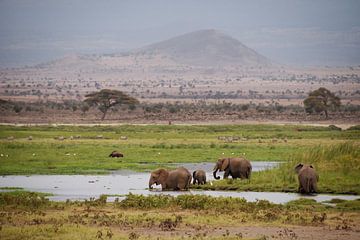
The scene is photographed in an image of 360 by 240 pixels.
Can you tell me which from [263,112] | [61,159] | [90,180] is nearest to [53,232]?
[90,180]

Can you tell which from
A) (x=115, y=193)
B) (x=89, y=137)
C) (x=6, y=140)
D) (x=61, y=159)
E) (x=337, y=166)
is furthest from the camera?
(x=89, y=137)

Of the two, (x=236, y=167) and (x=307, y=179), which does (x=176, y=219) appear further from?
(x=236, y=167)

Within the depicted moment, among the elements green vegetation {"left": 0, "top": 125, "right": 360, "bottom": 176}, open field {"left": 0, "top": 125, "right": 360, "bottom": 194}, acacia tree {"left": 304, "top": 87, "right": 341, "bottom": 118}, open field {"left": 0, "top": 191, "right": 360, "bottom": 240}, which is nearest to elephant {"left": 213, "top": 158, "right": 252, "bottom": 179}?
open field {"left": 0, "top": 125, "right": 360, "bottom": 194}

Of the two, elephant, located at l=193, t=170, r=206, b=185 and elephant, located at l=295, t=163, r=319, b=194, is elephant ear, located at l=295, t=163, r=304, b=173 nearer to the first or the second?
elephant, located at l=295, t=163, r=319, b=194

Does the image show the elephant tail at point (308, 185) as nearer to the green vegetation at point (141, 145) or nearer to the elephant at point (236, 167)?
the elephant at point (236, 167)

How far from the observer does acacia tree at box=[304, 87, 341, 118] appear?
84500mm

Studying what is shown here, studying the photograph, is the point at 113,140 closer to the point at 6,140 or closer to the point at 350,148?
the point at 6,140

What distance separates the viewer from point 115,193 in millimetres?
26797

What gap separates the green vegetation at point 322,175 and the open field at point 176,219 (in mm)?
3730

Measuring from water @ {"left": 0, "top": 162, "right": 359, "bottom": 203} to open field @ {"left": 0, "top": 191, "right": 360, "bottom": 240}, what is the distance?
2.13 meters

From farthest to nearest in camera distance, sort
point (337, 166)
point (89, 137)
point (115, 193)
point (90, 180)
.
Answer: point (89, 137), point (90, 180), point (337, 166), point (115, 193)

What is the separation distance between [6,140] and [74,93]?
316 feet

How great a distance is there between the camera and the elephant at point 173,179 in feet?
90.8

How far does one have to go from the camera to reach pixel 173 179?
91.4 ft
